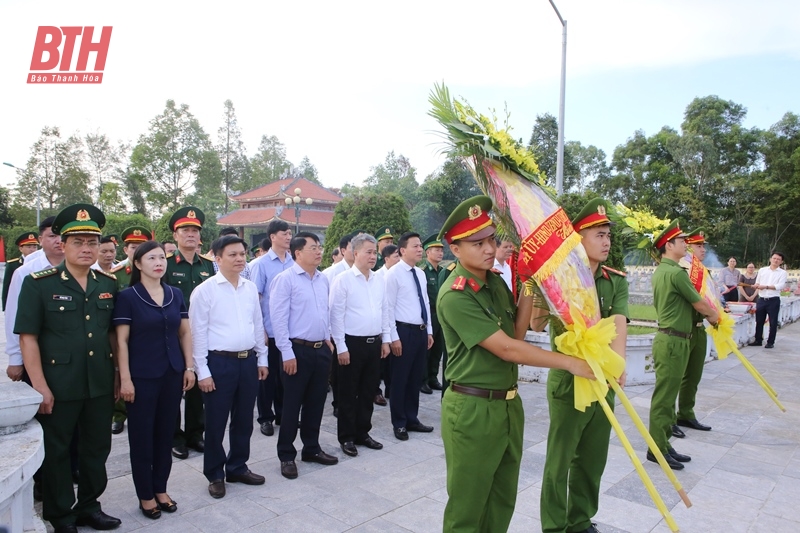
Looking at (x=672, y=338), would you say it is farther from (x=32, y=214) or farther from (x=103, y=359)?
(x=32, y=214)

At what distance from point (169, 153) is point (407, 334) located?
34.0 metres

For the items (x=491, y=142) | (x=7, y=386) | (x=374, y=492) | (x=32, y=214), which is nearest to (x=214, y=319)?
(x=7, y=386)

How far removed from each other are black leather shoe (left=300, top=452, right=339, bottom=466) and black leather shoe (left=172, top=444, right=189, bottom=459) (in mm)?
962

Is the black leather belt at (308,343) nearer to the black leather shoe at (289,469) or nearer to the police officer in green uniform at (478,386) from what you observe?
the black leather shoe at (289,469)

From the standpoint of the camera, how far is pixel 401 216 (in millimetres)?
18406

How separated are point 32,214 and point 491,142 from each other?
4251 centimetres

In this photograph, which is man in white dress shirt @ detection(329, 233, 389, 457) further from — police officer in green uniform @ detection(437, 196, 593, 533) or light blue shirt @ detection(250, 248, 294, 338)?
police officer in green uniform @ detection(437, 196, 593, 533)

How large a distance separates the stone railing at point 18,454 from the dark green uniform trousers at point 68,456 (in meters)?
0.30

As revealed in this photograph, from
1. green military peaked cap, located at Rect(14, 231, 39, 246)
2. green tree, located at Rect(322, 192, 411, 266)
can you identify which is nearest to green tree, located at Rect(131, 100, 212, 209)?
green tree, located at Rect(322, 192, 411, 266)

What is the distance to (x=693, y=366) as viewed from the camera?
4.89 meters

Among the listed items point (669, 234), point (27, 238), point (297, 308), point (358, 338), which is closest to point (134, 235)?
point (297, 308)

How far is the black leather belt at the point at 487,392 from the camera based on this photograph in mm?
2348

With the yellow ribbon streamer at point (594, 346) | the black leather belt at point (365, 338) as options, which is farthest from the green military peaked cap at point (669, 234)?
the yellow ribbon streamer at point (594, 346)

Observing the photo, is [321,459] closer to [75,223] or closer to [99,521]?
[99,521]
